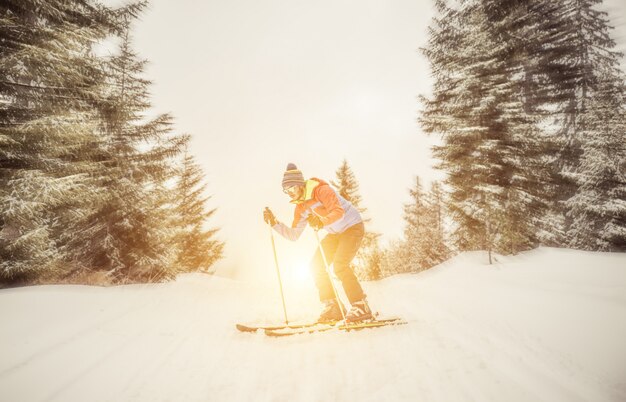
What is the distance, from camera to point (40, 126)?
7070 mm

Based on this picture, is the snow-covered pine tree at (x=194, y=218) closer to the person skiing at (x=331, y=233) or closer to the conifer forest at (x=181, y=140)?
the conifer forest at (x=181, y=140)

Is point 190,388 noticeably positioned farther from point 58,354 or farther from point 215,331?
point 58,354

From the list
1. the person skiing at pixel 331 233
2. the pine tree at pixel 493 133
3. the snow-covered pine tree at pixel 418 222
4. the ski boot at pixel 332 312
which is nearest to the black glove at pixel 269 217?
the person skiing at pixel 331 233

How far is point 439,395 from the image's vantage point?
107 inches

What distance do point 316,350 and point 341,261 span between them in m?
1.54

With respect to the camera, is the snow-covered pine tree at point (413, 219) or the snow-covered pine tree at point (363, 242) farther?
the snow-covered pine tree at point (413, 219)

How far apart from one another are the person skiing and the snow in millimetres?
674

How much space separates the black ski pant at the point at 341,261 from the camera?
16.3ft

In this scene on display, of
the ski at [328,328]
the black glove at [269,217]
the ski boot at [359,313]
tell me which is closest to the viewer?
the ski at [328,328]

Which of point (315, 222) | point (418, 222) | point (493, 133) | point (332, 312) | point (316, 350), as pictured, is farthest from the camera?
point (418, 222)

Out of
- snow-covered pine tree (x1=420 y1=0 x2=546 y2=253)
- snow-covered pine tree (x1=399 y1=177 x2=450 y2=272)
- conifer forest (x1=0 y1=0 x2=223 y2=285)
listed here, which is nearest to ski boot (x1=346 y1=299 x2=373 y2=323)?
conifer forest (x1=0 y1=0 x2=223 y2=285)

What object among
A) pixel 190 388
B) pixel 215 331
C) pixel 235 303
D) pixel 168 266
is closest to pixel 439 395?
pixel 190 388

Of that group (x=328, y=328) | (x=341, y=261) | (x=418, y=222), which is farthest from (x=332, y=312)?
(x=418, y=222)

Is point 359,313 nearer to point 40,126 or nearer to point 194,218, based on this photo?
point 40,126
